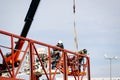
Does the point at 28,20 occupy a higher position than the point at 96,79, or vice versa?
the point at 28,20

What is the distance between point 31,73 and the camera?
14.2m

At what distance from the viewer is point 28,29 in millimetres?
20844

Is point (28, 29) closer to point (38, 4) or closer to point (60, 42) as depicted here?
point (38, 4)

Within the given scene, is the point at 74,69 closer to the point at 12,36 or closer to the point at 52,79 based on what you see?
the point at 52,79

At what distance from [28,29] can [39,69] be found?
2609 millimetres

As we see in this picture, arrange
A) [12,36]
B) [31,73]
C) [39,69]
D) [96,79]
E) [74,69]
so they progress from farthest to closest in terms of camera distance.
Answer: [96,79]
[39,69]
[74,69]
[31,73]
[12,36]

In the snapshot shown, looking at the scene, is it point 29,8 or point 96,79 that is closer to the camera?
point 29,8

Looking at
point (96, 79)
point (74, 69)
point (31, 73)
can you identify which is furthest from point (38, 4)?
point (96, 79)

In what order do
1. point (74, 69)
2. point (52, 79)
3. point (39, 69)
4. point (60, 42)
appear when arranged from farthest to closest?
1. point (60, 42)
2. point (39, 69)
3. point (74, 69)
4. point (52, 79)

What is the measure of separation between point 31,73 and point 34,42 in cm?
138

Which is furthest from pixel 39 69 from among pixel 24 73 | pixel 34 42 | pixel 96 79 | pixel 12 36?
pixel 96 79

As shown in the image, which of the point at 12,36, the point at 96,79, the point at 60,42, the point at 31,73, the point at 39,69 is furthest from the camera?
the point at 96,79

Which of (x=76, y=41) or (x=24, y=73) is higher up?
(x=76, y=41)

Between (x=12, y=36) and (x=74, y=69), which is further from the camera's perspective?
(x=74, y=69)
